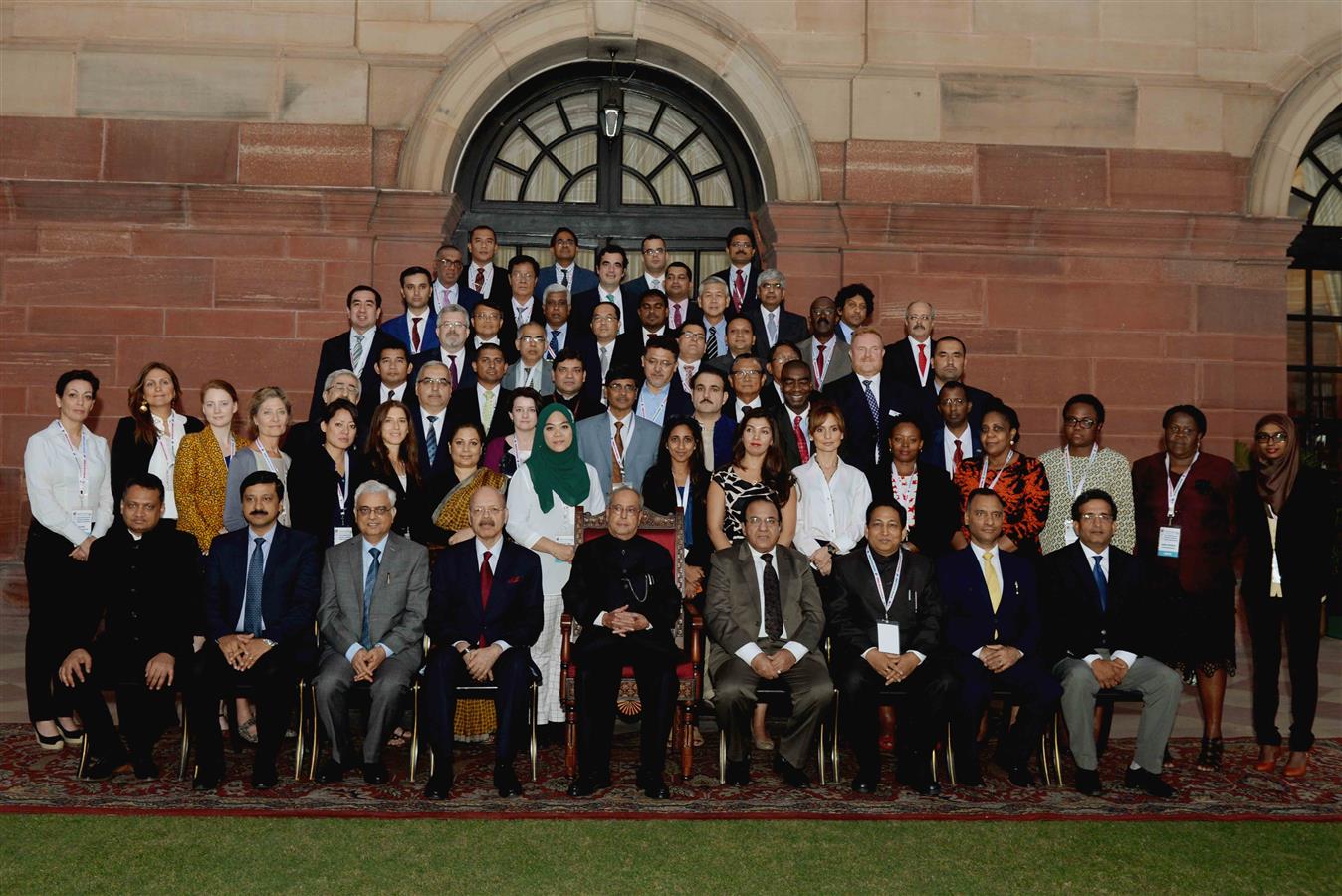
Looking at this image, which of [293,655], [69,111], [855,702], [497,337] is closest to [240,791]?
[293,655]

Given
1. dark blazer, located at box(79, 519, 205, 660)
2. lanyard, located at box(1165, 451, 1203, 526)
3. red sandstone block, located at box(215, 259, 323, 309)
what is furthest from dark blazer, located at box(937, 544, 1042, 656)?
red sandstone block, located at box(215, 259, 323, 309)

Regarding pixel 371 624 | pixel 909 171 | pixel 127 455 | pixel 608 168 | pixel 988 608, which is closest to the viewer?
pixel 371 624

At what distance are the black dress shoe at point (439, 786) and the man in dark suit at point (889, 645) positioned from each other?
1776 mm

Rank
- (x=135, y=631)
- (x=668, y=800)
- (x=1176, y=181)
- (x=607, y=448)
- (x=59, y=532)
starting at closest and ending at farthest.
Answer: (x=668, y=800) → (x=135, y=631) → (x=59, y=532) → (x=607, y=448) → (x=1176, y=181)

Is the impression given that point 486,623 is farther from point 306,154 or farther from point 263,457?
point 306,154

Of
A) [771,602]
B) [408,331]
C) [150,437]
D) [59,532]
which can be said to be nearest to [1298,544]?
[771,602]

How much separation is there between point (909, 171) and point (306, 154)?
4.56 m

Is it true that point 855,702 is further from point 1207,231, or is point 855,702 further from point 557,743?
point 1207,231

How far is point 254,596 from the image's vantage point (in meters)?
5.90

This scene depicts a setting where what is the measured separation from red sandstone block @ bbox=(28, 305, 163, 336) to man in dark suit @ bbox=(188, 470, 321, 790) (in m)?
3.86

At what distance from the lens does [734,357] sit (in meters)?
7.72

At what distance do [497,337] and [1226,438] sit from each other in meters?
5.74

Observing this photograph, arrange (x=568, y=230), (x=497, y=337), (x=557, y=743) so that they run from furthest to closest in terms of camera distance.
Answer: (x=568, y=230) < (x=497, y=337) < (x=557, y=743)

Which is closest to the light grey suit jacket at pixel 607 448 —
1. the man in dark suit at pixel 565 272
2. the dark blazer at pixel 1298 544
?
the man in dark suit at pixel 565 272
